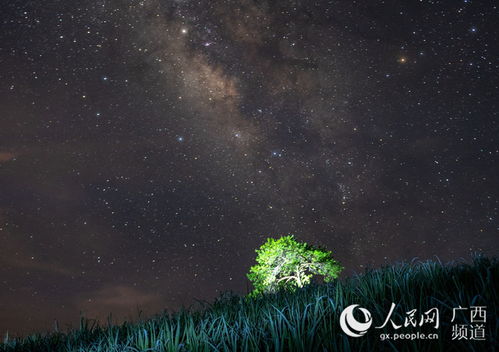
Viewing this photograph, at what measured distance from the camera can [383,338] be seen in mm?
2217

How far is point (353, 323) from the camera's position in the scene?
98.4 inches

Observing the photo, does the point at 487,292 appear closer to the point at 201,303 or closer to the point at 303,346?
the point at 303,346

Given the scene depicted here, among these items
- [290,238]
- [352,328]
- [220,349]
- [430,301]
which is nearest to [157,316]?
[220,349]

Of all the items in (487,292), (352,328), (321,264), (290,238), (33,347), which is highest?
(290,238)

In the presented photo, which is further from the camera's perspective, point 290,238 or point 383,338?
point 290,238

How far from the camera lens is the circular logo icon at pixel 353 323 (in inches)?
93.7

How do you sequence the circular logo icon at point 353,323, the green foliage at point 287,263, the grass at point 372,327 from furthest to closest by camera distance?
1. the green foliage at point 287,263
2. the circular logo icon at point 353,323
3. the grass at point 372,327

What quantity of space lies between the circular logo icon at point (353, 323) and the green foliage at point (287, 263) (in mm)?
12798

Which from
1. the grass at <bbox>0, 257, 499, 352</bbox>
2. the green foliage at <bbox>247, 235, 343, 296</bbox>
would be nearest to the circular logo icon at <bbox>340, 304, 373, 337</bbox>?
the grass at <bbox>0, 257, 499, 352</bbox>

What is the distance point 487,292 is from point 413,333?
2.73 feet

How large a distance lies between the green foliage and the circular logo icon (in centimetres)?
1280

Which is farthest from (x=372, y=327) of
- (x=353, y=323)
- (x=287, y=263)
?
(x=287, y=263)

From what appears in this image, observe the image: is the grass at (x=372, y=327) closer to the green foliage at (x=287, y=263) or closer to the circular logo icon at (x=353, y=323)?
the circular logo icon at (x=353, y=323)

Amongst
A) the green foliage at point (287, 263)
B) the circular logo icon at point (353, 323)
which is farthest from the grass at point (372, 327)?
the green foliage at point (287, 263)
